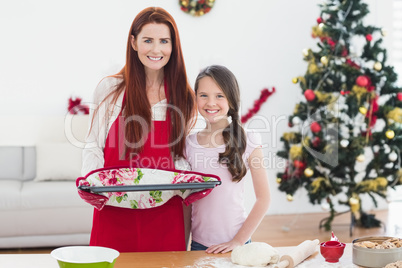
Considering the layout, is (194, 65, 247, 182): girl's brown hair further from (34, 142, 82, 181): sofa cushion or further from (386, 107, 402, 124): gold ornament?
(386, 107, 402, 124): gold ornament

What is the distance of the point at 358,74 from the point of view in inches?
163

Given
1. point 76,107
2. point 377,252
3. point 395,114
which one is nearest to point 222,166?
point 377,252

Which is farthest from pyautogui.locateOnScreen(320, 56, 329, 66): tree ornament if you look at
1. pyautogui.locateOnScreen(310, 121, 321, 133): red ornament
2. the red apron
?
the red apron

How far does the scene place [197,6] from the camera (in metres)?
4.75

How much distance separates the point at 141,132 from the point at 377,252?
2.78 feet

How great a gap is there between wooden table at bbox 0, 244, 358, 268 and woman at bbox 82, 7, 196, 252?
21 centimetres

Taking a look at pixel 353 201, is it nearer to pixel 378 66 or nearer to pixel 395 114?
pixel 395 114

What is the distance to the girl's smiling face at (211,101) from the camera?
1829 mm

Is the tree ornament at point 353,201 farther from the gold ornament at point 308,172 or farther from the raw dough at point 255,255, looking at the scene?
the raw dough at point 255,255

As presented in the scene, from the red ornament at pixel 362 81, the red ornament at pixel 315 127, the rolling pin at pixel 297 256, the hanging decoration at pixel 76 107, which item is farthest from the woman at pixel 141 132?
the hanging decoration at pixel 76 107

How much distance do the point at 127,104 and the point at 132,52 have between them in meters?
0.20

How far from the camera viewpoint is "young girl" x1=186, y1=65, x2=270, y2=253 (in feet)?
5.95

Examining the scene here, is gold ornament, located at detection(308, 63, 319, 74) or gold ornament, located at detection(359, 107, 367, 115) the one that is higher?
gold ornament, located at detection(308, 63, 319, 74)

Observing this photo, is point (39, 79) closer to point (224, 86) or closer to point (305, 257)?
point (224, 86)
